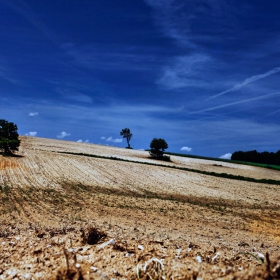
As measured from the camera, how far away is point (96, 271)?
5113 mm

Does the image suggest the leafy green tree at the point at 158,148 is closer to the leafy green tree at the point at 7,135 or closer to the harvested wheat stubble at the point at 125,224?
the harvested wheat stubble at the point at 125,224

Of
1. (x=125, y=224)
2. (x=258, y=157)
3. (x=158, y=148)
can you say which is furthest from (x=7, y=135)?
(x=258, y=157)

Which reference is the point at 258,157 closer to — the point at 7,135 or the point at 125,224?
the point at 7,135

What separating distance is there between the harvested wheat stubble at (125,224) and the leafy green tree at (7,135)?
15.8 ft

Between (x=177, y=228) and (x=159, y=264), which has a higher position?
(x=159, y=264)

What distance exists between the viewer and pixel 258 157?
355 feet

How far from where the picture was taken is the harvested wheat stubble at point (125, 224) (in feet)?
17.5

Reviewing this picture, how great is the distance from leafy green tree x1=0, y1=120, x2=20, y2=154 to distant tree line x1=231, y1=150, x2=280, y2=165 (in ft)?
248

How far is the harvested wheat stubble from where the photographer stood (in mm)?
5328

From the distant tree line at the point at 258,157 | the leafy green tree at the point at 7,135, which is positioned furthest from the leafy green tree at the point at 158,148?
the leafy green tree at the point at 7,135

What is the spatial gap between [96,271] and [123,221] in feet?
41.8

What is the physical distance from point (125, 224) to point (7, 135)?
39.8 metres

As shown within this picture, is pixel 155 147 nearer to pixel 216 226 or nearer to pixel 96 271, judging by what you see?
pixel 216 226

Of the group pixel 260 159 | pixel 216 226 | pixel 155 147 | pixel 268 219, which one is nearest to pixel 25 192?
pixel 216 226
